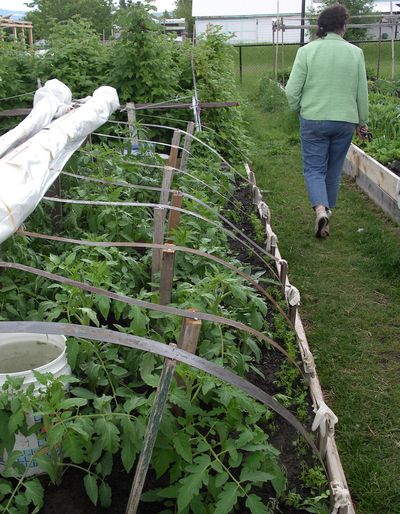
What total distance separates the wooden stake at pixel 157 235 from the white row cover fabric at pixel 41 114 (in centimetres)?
75

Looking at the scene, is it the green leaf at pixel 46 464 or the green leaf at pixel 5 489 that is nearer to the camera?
the green leaf at pixel 5 489

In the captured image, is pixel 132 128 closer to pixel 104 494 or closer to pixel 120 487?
pixel 120 487

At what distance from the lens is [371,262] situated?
5.12 meters

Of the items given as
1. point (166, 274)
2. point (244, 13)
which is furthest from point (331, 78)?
point (244, 13)

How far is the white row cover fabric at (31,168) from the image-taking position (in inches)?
76.8

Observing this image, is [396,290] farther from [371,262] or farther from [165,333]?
[165,333]

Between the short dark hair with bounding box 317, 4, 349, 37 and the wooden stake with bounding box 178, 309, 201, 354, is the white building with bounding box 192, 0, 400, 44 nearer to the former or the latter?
the short dark hair with bounding box 317, 4, 349, 37

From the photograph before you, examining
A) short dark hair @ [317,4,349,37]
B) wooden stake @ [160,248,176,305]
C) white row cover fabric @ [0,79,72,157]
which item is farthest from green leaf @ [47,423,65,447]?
short dark hair @ [317,4,349,37]

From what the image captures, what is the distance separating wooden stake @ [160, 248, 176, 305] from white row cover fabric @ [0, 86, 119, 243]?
547mm

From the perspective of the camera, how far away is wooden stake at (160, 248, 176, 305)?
99.1 inches

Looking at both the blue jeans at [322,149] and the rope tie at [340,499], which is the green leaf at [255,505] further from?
the blue jeans at [322,149]

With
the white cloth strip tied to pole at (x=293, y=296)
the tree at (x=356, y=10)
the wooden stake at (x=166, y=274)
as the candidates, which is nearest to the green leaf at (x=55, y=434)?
the wooden stake at (x=166, y=274)

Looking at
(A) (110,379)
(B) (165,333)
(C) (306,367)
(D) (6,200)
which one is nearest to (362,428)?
(C) (306,367)

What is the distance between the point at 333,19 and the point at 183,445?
4.30 meters
